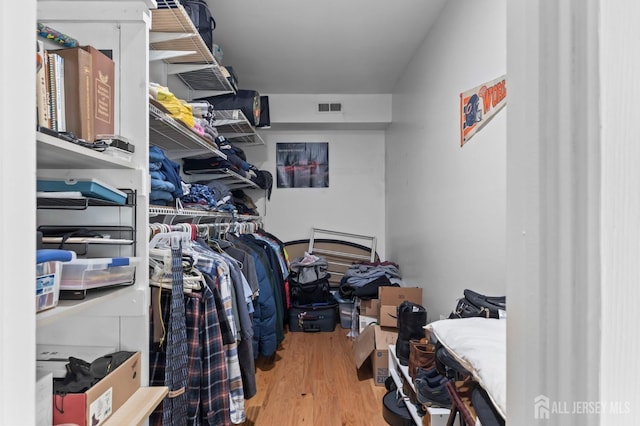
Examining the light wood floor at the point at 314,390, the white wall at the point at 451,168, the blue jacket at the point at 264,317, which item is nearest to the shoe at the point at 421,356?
the white wall at the point at 451,168

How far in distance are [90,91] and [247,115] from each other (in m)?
2.00

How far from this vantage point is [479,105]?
6.06 ft

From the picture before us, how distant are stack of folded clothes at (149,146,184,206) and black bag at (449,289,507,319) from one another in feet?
4.84

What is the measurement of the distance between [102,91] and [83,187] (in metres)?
0.32

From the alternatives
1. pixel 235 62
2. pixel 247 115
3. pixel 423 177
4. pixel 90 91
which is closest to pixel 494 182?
pixel 423 177

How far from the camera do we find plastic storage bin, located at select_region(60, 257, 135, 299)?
873 millimetres

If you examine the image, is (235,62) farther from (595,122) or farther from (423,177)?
(595,122)

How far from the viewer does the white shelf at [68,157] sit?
78 centimetres

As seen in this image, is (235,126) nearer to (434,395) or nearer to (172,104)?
(172,104)

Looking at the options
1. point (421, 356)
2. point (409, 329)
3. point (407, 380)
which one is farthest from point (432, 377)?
point (409, 329)

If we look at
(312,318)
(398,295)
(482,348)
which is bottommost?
(312,318)

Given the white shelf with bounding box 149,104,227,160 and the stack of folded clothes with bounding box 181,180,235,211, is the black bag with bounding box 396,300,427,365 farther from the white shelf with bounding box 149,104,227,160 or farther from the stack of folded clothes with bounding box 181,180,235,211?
the white shelf with bounding box 149,104,227,160

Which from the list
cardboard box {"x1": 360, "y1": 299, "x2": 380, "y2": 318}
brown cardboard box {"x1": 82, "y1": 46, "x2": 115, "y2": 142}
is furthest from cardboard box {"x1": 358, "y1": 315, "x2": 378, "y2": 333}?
brown cardboard box {"x1": 82, "y1": 46, "x2": 115, "y2": 142}
